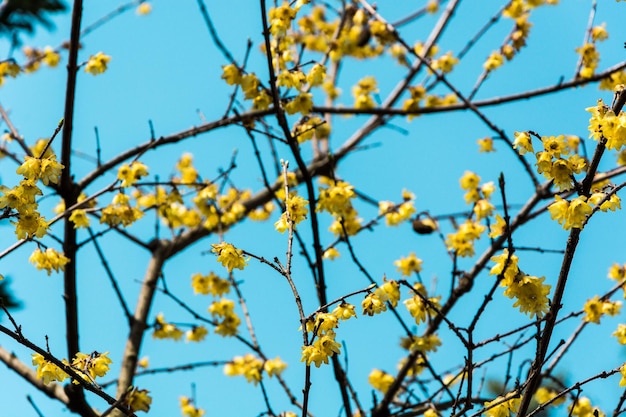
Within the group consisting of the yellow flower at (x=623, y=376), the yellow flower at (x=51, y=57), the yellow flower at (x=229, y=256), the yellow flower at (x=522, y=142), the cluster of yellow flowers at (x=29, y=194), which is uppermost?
the yellow flower at (x=51, y=57)

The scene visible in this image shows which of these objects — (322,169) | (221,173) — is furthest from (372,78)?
(221,173)

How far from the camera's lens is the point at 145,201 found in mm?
5438

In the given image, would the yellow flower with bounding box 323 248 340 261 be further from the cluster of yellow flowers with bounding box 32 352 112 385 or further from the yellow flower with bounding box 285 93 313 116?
the cluster of yellow flowers with bounding box 32 352 112 385

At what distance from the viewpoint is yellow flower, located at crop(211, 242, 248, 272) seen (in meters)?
2.76

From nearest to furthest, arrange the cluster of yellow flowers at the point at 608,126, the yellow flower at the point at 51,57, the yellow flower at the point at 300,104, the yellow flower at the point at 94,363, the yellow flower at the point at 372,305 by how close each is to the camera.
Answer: the cluster of yellow flowers at the point at 608,126, the yellow flower at the point at 372,305, the yellow flower at the point at 94,363, the yellow flower at the point at 300,104, the yellow flower at the point at 51,57

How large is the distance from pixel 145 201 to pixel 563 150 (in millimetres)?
3595

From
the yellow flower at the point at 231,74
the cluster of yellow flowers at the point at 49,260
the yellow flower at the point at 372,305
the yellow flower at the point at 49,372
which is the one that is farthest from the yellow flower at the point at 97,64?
the yellow flower at the point at 372,305

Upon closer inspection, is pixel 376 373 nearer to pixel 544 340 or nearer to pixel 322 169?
pixel 322 169

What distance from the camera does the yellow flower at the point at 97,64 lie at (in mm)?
4602

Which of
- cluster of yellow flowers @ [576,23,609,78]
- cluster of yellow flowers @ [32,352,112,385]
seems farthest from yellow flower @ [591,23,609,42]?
cluster of yellow flowers @ [32,352,112,385]

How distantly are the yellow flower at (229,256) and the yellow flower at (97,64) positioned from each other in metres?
2.31

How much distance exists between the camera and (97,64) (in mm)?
4598

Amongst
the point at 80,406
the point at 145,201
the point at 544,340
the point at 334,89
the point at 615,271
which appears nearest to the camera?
the point at 544,340

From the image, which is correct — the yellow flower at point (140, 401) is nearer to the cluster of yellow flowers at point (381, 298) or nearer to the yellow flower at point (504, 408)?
the cluster of yellow flowers at point (381, 298)
